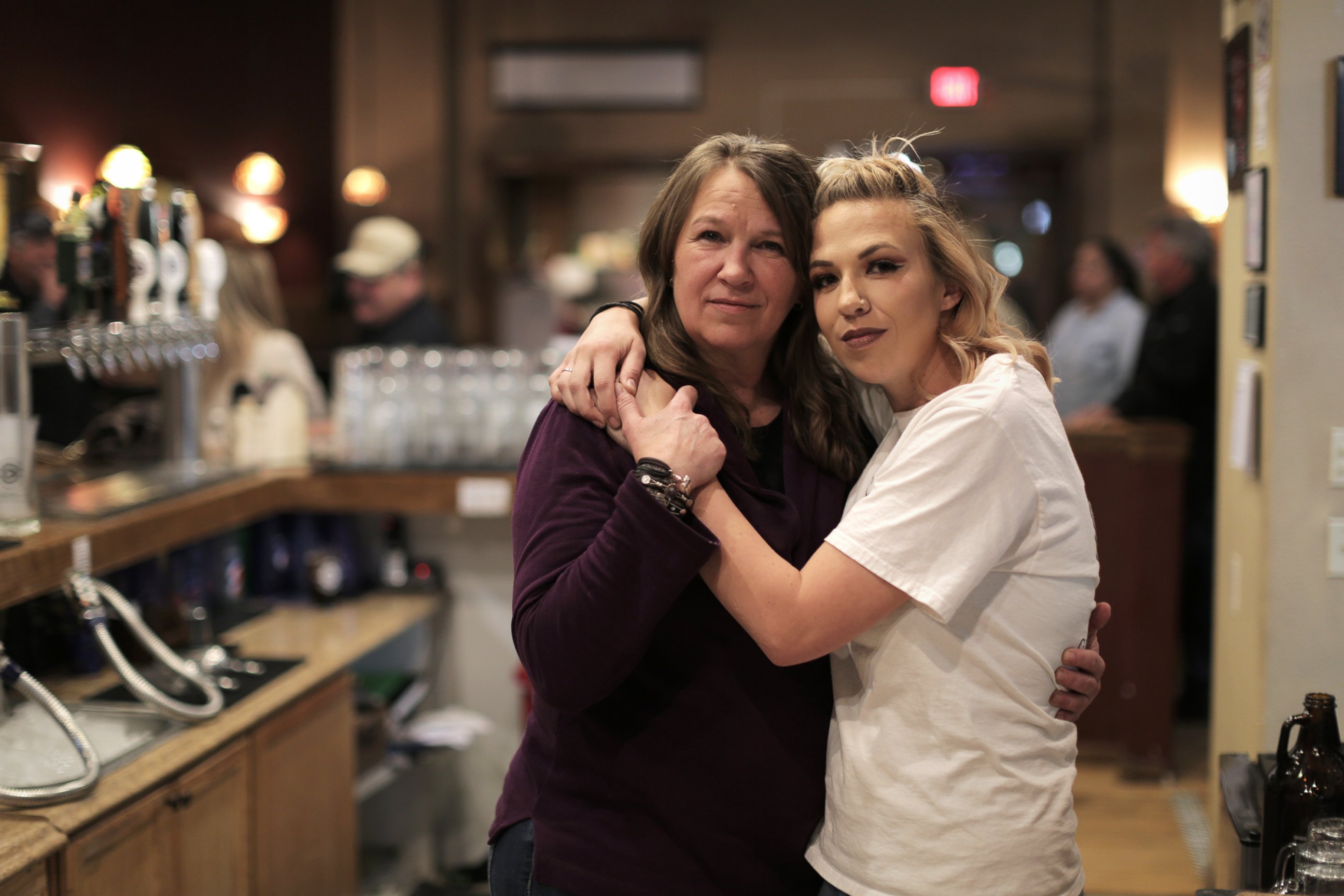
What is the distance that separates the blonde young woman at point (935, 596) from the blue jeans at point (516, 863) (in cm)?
40

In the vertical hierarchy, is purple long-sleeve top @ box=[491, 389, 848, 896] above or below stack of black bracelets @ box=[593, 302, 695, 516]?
below

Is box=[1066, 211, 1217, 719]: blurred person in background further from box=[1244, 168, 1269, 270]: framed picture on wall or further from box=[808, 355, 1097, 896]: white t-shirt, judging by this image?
box=[808, 355, 1097, 896]: white t-shirt

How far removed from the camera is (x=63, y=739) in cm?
226

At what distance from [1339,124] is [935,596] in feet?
5.68

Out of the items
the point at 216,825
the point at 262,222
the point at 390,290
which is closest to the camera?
the point at 216,825

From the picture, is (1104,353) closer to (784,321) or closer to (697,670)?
(784,321)

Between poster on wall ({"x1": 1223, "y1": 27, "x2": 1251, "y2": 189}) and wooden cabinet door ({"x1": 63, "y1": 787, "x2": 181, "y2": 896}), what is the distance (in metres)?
2.76

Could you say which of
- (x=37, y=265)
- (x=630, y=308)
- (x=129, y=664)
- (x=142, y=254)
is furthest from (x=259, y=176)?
(x=630, y=308)

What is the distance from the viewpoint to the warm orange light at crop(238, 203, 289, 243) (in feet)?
26.4

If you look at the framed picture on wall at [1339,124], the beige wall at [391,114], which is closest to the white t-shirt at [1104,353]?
the framed picture on wall at [1339,124]

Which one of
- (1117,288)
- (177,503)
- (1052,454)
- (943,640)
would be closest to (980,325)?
(1052,454)

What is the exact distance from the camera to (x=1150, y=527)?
176 inches

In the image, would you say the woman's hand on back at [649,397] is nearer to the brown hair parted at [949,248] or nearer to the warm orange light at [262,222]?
the brown hair parted at [949,248]

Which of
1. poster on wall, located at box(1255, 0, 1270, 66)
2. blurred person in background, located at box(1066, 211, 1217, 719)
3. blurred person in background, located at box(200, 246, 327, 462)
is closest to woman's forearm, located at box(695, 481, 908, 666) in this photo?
poster on wall, located at box(1255, 0, 1270, 66)
